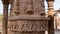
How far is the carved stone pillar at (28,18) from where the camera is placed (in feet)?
5.90

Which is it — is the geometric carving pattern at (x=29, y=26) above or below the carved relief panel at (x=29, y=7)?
below

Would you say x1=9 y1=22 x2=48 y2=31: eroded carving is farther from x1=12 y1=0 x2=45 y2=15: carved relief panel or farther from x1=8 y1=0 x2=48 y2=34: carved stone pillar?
x1=12 y1=0 x2=45 y2=15: carved relief panel

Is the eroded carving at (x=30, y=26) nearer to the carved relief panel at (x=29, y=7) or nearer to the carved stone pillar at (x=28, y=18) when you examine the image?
the carved stone pillar at (x=28, y=18)

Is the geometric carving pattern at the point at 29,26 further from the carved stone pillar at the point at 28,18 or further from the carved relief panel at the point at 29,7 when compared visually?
the carved relief panel at the point at 29,7

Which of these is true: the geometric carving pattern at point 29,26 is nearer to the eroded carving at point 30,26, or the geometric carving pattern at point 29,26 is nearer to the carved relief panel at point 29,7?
the eroded carving at point 30,26

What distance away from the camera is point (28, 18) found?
1811 millimetres

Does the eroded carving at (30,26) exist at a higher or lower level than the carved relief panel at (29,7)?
lower

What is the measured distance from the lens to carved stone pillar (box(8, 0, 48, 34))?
1.80 meters

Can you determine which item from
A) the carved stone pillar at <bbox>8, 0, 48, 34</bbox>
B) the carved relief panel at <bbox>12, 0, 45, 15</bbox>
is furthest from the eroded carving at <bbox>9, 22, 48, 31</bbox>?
the carved relief panel at <bbox>12, 0, 45, 15</bbox>

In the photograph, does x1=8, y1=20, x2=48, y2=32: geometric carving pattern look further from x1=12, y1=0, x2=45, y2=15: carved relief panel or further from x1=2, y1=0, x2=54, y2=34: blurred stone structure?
x1=12, y1=0, x2=45, y2=15: carved relief panel

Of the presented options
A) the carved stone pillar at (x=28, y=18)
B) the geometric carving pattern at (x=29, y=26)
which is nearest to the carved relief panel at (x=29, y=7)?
the carved stone pillar at (x=28, y=18)

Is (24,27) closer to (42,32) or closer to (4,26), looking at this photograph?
(42,32)

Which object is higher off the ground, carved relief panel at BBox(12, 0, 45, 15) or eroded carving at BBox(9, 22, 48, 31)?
carved relief panel at BBox(12, 0, 45, 15)

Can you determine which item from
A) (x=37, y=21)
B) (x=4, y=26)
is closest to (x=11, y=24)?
(x=37, y=21)
